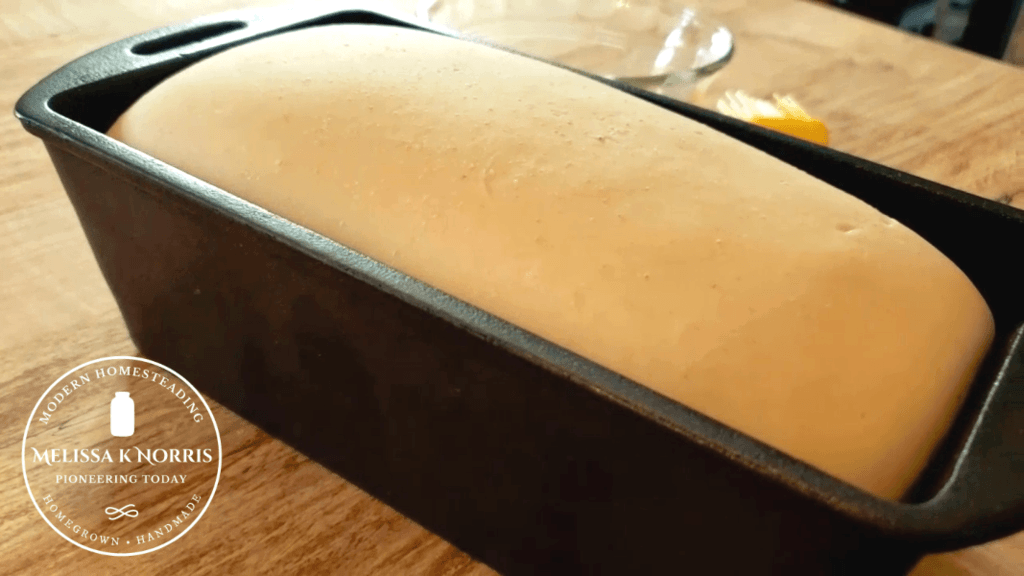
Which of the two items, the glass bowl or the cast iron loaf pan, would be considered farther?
the glass bowl

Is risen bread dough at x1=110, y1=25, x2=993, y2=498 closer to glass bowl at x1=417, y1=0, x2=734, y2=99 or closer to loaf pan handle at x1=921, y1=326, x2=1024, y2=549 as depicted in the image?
loaf pan handle at x1=921, y1=326, x2=1024, y2=549

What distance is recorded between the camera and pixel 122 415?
18.1 inches

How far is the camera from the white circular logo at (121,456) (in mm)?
405

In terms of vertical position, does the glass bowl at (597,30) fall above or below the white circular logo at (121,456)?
above

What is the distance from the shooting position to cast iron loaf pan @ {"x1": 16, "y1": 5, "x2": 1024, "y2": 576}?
261mm

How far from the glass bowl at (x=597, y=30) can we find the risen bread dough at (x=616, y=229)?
35cm

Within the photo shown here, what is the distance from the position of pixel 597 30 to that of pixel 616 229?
1.79 feet

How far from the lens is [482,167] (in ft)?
1.28

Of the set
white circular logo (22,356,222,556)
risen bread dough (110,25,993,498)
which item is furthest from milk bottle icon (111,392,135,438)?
risen bread dough (110,25,993,498)

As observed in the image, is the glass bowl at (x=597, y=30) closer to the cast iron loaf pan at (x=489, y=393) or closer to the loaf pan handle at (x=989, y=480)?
the cast iron loaf pan at (x=489, y=393)

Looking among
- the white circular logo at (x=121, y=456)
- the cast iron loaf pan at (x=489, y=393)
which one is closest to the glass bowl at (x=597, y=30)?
the cast iron loaf pan at (x=489, y=393)

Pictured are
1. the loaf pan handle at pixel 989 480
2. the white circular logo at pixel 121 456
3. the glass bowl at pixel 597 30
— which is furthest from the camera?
the glass bowl at pixel 597 30

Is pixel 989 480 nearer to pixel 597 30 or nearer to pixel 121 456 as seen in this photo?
pixel 121 456

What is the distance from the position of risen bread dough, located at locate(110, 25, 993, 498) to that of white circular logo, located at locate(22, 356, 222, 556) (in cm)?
14
